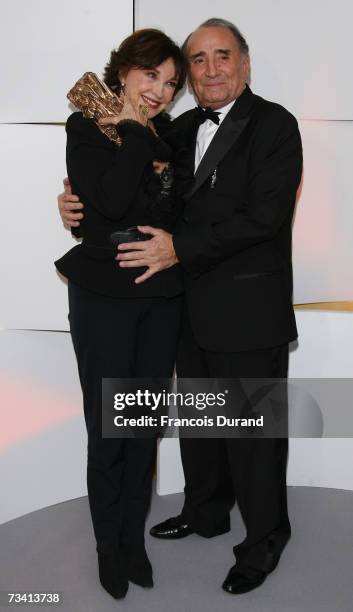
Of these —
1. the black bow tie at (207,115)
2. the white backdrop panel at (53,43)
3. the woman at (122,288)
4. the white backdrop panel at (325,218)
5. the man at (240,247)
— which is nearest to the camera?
the woman at (122,288)

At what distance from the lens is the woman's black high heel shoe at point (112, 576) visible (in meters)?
2.16

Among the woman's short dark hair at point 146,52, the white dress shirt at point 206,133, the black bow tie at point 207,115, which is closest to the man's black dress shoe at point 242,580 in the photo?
the white dress shirt at point 206,133

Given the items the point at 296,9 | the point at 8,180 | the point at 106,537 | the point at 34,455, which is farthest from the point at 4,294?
the point at 296,9

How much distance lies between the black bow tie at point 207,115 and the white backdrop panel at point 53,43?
0.63m

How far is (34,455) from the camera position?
3021 millimetres

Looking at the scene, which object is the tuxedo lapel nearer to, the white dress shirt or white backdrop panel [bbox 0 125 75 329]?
the white dress shirt

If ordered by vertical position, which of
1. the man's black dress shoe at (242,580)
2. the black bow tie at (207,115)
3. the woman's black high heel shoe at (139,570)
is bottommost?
the man's black dress shoe at (242,580)

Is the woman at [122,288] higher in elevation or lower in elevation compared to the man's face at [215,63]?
lower

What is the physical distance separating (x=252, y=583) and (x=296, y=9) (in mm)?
2040

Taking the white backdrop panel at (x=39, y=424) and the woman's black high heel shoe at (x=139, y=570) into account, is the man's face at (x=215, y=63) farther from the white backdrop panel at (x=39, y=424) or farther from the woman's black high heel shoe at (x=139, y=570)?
the woman's black high heel shoe at (x=139, y=570)

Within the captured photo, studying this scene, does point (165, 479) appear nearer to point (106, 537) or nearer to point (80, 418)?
point (80, 418)

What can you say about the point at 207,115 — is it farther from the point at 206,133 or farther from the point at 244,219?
the point at 244,219

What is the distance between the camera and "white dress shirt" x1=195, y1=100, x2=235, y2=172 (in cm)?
231

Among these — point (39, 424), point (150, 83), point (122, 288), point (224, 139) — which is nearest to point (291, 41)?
point (224, 139)
